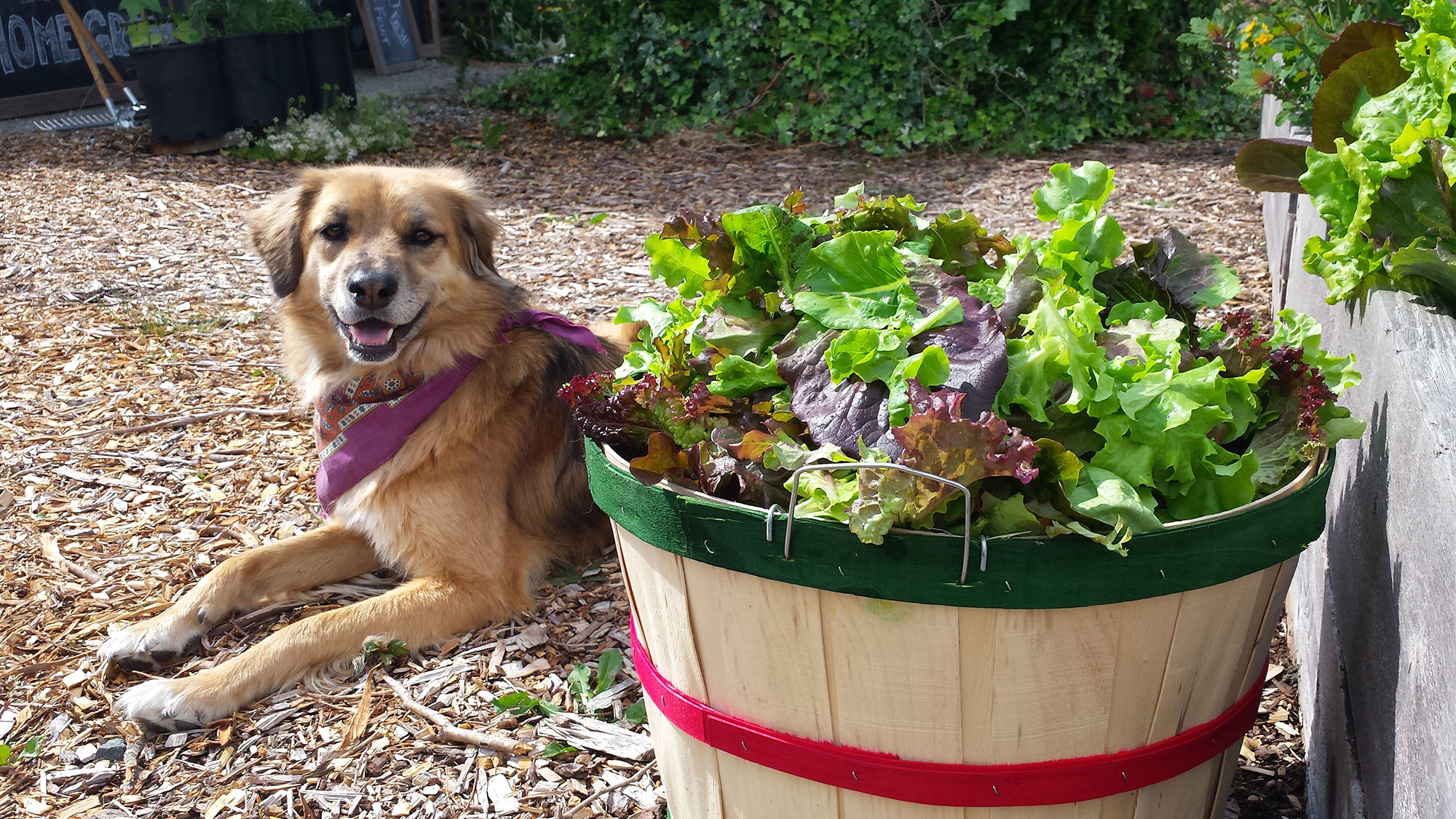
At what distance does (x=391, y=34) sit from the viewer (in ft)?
42.9

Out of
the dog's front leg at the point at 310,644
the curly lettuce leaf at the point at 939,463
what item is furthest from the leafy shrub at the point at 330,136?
the curly lettuce leaf at the point at 939,463

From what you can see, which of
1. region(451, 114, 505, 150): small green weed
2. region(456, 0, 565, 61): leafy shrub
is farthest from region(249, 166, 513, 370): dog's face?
region(456, 0, 565, 61): leafy shrub

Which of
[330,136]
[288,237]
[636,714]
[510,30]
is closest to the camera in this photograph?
[636,714]

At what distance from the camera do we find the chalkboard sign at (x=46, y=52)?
9875 mm

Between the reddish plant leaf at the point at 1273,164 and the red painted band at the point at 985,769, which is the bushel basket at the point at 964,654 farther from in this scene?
the reddish plant leaf at the point at 1273,164

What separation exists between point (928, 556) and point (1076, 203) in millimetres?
805

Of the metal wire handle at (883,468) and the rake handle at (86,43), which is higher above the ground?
the rake handle at (86,43)

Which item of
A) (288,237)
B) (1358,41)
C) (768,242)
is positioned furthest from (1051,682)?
(288,237)

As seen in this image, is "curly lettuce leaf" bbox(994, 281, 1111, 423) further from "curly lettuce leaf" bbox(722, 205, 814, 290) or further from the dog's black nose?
the dog's black nose

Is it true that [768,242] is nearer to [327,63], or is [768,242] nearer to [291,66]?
[291,66]

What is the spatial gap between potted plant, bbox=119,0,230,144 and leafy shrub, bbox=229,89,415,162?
275 millimetres

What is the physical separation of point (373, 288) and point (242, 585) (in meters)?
0.96

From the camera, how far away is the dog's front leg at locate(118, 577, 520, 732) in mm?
2617

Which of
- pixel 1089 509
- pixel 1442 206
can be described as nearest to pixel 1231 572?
pixel 1089 509
